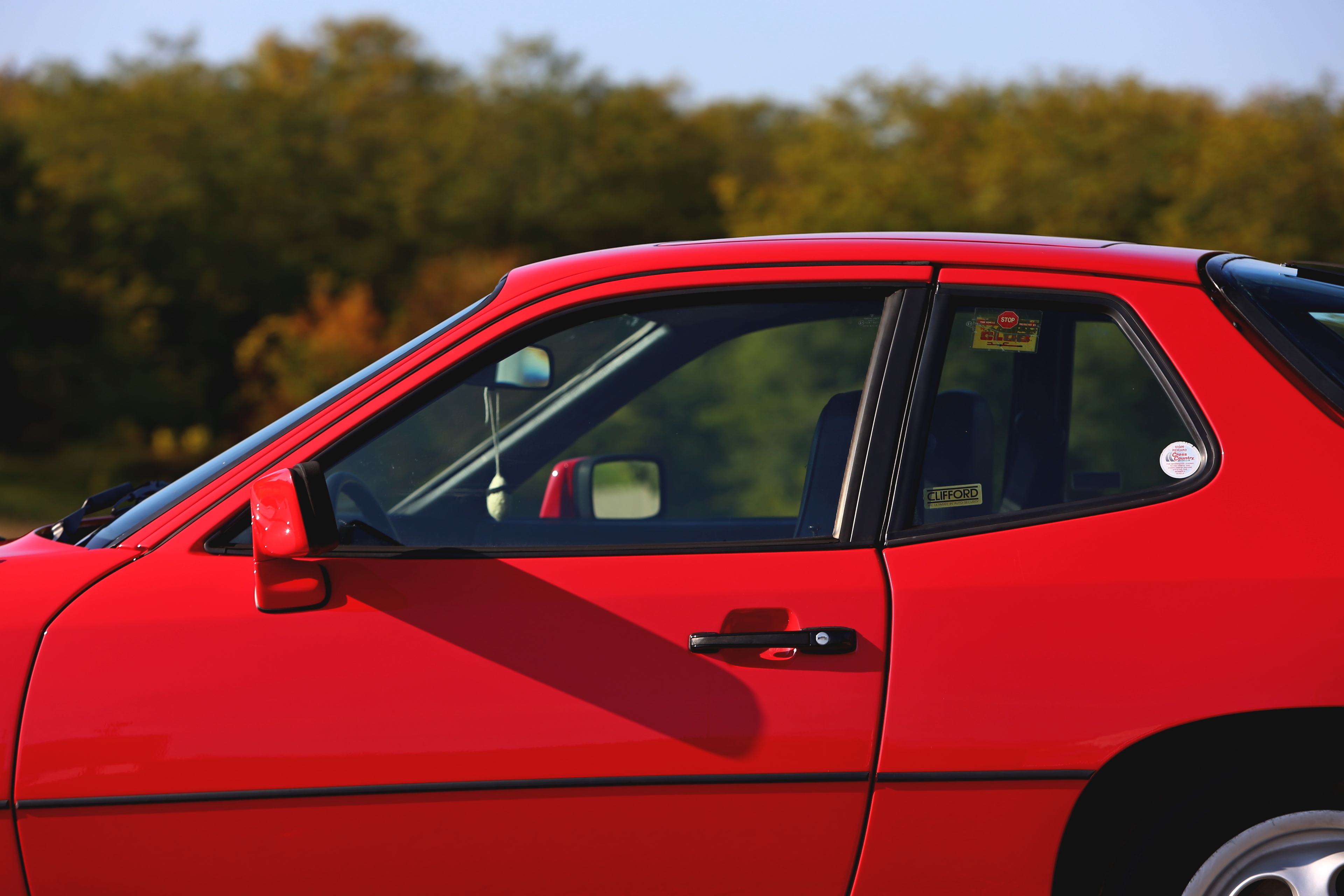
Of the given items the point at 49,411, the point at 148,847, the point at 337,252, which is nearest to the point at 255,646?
the point at 148,847

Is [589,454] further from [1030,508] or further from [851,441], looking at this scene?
[1030,508]

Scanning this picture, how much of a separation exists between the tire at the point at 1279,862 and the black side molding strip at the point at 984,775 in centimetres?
28

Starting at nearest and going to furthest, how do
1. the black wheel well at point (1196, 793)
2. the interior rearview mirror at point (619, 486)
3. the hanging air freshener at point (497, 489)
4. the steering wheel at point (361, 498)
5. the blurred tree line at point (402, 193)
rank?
the black wheel well at point (1196, 793)
the steering wheel at point (361, 498)
the hanging air freshener at point (497, 489)
the interior rearview mirror at point (619, 486)
the blurred tree line at point (402, 193)

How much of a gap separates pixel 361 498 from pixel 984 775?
1.20 metres

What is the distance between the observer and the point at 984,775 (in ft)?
6.25

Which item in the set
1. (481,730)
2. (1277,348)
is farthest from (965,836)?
(1277,348)

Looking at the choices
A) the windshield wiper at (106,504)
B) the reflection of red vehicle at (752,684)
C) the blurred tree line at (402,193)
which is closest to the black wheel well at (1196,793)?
the reflection of red vehicle at (752,684)

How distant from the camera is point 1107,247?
2230 millimetres

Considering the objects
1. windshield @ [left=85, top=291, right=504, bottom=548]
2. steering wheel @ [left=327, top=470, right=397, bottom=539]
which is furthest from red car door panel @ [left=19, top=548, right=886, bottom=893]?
steering wheel @ [left=327, top=470, right=397, bottom=539]

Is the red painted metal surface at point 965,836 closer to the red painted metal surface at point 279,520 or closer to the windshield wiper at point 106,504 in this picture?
the red painted metal surface at point 279,520

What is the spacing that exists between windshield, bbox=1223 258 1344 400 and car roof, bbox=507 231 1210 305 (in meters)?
0.10

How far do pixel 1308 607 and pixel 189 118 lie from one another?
3810 centimetres

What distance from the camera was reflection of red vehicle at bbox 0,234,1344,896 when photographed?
1.90m

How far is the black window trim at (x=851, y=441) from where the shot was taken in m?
1.98
